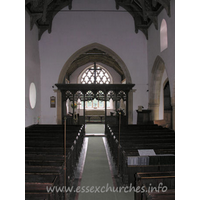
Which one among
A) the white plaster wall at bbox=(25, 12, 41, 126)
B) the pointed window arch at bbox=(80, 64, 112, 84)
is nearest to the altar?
the pointed window arch at bbox=(80, 64, 112, 84)

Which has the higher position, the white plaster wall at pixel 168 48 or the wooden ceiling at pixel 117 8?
the wooden ceiling at pixel 117 8

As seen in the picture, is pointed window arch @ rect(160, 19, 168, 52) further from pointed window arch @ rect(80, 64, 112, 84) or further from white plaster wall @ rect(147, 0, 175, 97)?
pointed window arch @ rect(80, 64, 112, 84)

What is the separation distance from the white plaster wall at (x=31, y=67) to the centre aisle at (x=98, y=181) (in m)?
4.07

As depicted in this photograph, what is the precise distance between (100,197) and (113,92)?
7626 mm

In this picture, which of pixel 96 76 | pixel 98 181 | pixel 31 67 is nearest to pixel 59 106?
pixel 31 67

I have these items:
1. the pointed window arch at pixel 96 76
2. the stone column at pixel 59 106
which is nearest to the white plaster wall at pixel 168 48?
the stone column at pixel 59 106

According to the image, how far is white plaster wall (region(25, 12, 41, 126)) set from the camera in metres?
8.84

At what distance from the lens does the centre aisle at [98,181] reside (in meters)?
3.71

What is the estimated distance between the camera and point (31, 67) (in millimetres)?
9539

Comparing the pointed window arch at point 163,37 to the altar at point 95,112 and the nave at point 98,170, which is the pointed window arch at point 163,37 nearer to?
the nave at point 98,170

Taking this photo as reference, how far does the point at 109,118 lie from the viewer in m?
11.1

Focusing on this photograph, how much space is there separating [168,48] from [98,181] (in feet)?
20.1

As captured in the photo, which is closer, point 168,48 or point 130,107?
point 168,48

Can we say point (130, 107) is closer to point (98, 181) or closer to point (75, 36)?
point (75, 36)
